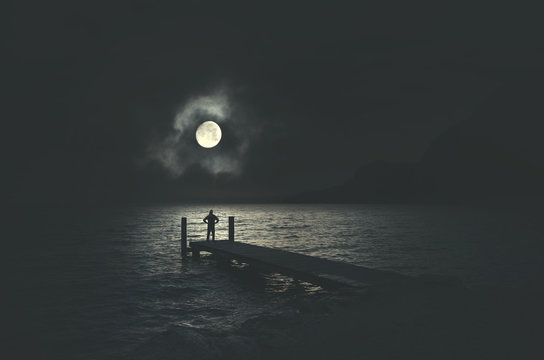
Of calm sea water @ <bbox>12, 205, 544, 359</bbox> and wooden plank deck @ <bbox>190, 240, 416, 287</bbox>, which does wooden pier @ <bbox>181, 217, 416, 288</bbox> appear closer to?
wooden plank deck @ <bbox>190, 240, 416, 287</bbox>

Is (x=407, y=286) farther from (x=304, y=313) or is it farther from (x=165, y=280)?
(x=165, y=280)

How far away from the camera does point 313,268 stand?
55.6 ft

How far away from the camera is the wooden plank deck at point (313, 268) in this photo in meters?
14.6

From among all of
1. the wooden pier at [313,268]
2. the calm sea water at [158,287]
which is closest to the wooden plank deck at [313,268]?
the wooden pier at [313,268]

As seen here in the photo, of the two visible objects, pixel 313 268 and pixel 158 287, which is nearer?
pixel 313 268

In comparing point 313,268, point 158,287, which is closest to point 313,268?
point 313,268

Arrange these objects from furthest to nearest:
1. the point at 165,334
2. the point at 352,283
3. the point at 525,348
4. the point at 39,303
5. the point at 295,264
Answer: the point at 295,264
the point at 39,303
the point at 352,283
the point at 165,334
the point at 525,348

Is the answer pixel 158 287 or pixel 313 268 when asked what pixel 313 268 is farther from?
pixel 158 287

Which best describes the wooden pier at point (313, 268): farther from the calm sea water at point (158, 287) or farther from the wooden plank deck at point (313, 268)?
the calm sea water at point (158, 287)

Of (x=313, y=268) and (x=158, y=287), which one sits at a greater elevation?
(x=313, y=268)

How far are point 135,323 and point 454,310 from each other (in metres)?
10.4

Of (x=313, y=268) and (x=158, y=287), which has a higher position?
(x=313, y=268)

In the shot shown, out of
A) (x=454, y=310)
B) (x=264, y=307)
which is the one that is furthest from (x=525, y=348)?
(x=264, y=307)

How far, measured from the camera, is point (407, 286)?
13.5m
